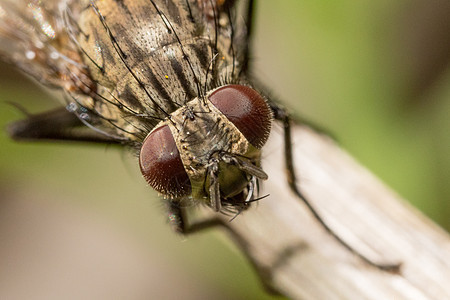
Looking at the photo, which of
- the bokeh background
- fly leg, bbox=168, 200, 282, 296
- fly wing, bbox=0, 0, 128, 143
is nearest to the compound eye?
fly leg, bbox=168, 200, 282, 296

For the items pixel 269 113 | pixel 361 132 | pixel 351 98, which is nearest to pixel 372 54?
pixel 351 98

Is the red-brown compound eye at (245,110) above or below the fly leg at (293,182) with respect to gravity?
above

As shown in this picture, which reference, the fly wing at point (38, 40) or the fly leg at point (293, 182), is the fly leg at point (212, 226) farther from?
the fly wing at point (38, 40)

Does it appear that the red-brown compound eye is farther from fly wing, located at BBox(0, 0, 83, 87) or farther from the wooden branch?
fly wing, located at BBox(0, 0, 83, 87)

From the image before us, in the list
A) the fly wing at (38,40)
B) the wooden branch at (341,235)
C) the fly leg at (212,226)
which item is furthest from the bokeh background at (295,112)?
the fly wing at (38,40)

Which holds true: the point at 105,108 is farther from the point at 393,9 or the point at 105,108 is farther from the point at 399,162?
the point at 393,9
